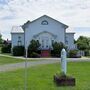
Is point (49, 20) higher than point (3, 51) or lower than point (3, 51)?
higher

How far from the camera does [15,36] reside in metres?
62.6

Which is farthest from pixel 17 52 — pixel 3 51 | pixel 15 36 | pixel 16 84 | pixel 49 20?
pixel 16 84

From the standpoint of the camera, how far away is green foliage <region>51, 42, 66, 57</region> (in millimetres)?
56250

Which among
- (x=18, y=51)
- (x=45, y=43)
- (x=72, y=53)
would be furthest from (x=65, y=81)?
(x=18, y=51)

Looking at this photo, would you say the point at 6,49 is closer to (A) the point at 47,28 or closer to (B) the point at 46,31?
(A) the point at 47,28

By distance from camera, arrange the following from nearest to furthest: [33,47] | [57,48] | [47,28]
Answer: [33,47], [57,48], [47,28]

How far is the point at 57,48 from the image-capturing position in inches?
2212

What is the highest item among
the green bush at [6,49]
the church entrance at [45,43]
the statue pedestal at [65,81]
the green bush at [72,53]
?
the church entrance at [45,43]

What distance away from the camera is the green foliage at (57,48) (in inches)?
2215

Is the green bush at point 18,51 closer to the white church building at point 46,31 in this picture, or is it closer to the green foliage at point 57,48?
the white church building at point 46,31

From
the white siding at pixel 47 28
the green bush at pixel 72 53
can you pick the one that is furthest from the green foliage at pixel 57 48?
the white siding at pixel 47 28

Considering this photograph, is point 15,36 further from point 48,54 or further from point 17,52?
point 48,54

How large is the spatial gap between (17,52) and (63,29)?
9.24 meters

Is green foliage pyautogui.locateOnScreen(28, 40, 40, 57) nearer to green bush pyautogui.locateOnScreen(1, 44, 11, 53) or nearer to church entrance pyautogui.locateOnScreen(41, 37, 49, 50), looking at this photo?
church entrance pyautogui.locateOnScreen(41, 37, 49, 50)
